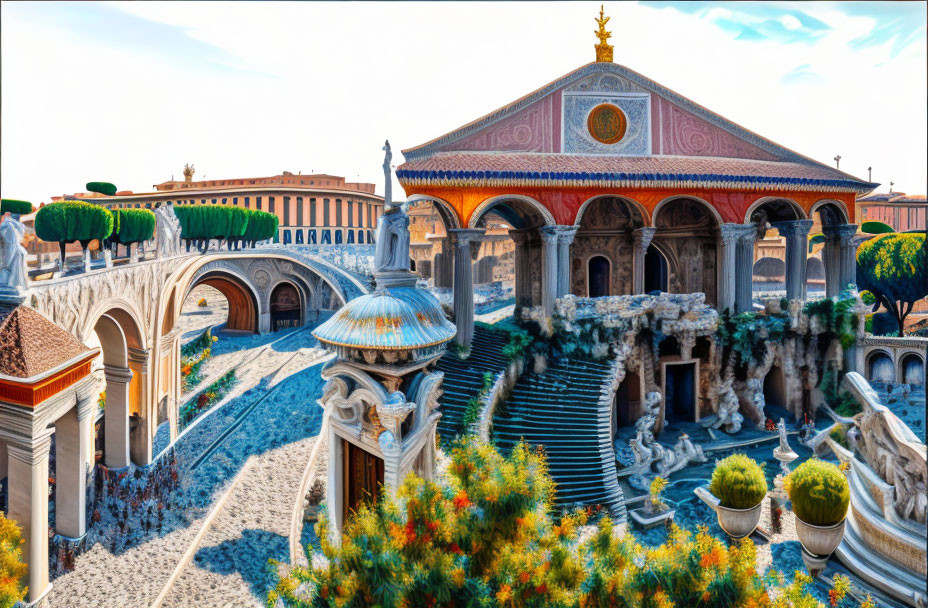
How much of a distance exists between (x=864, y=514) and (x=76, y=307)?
18.3 meters

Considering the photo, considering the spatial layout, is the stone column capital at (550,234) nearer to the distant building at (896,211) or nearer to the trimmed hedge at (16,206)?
the trimmed hedge at (16,206)

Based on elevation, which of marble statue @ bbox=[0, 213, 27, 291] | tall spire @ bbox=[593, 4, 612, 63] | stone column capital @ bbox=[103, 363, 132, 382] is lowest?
stone column capital @ bbox=[103, 363, 132, 382]

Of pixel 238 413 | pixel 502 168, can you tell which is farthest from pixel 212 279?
pixel 502 168

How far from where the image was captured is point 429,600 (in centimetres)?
588

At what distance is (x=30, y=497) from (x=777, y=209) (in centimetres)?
2516

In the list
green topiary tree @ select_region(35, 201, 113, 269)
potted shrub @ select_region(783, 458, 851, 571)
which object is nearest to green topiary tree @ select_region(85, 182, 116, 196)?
green topiary tree @ select_region(35, 201, 113, 269)

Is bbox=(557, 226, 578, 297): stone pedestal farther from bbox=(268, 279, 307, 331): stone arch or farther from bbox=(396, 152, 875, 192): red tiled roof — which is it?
bbox=(268, 279, 307, 331): stone arch

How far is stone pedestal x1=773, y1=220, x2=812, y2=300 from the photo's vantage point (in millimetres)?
21031

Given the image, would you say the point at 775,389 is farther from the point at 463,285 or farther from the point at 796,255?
the point at 463,285

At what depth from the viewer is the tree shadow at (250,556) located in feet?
37.3

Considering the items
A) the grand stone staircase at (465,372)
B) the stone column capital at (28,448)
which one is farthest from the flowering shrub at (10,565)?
the grand stone staircase at (465,372)

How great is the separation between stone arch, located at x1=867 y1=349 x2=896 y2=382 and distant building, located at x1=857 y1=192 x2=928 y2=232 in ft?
94.3

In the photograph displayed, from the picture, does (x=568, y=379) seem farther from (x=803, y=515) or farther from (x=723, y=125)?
(x=723, y=125)

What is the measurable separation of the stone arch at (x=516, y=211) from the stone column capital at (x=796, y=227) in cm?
965
